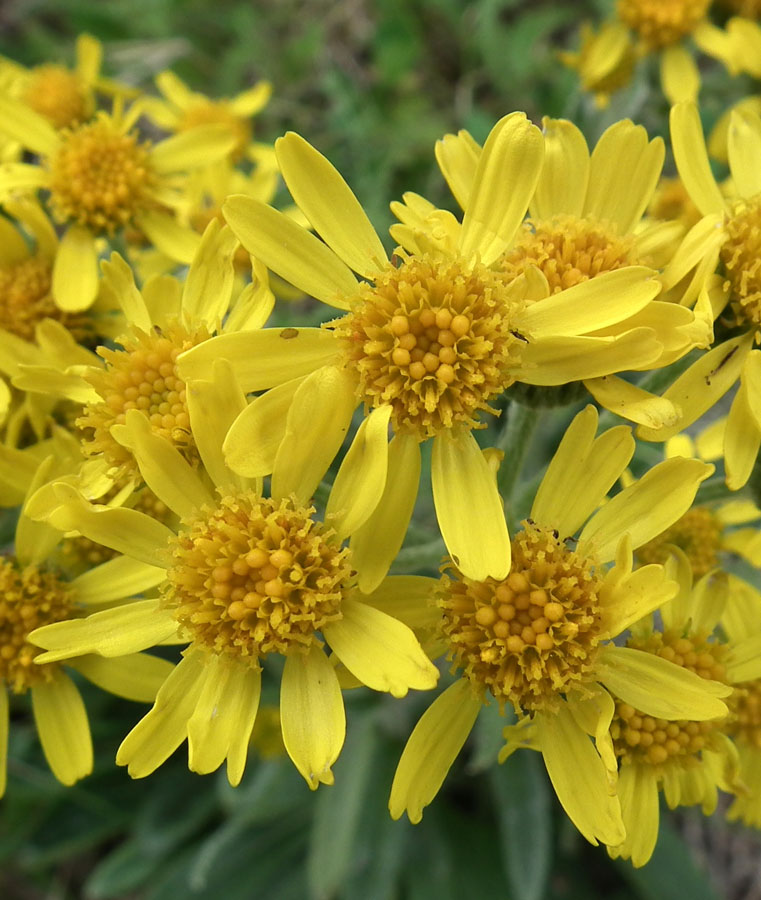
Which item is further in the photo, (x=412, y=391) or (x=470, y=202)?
(x=470, y=202)

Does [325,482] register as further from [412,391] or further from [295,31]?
[295,31]

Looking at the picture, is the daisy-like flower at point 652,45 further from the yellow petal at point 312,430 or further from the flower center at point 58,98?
the yellow petal at point 312,430

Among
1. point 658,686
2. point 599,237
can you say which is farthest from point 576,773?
point 599,237

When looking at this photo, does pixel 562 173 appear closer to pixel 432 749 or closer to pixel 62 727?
pixel 432 749

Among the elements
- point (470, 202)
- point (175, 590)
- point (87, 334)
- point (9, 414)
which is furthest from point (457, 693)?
point (87, 334)

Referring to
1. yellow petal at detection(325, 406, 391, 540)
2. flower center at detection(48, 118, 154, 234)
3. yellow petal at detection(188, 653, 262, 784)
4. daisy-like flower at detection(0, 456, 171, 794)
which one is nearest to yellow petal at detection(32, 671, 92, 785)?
daisy-like flower at detection(0, 456, 171, 794)
